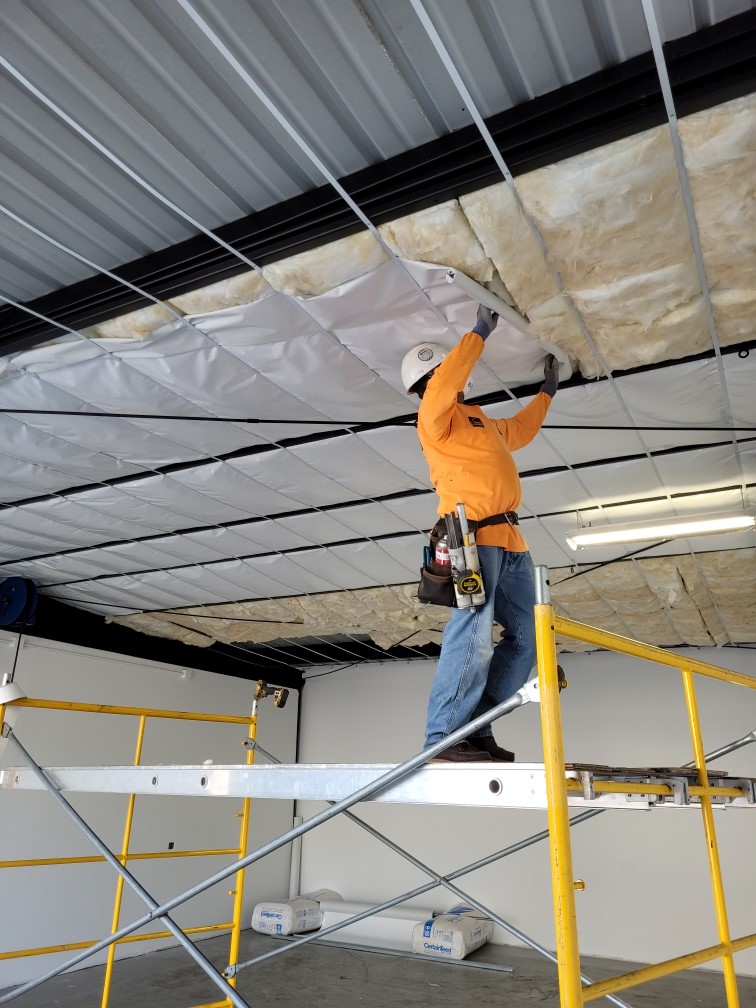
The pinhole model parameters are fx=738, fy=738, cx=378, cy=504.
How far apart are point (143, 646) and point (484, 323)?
8.66 meters

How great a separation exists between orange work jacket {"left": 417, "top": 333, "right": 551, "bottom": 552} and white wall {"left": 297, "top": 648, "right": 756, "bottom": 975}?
8.09m

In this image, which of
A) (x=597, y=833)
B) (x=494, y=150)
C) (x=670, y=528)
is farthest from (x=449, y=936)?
(x=494, y=150)

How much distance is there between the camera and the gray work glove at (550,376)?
12.8 ft

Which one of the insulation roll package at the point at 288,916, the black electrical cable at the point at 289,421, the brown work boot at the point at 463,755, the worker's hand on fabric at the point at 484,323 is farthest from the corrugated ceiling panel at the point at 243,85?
the insulation roll package at the point at 288,916

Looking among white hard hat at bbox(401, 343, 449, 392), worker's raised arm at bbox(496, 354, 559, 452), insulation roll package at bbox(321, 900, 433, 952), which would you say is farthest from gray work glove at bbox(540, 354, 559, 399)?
insulation roll package at bbox(321, 900, 433, 952)

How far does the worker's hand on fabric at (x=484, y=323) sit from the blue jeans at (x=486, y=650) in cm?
93

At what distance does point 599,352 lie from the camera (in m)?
3.89

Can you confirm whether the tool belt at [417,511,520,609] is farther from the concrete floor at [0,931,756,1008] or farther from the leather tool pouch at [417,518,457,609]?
the concrete floor at [0,931,756,1008]

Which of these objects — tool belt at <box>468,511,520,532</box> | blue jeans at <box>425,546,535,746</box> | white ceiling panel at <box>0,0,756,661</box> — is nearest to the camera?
white ceiling panel at <box>0,0,756,661</box>

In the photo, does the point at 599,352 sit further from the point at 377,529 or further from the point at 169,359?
the point at 377,529

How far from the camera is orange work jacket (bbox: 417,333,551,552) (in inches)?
124

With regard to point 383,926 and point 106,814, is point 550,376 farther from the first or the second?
point 383,926

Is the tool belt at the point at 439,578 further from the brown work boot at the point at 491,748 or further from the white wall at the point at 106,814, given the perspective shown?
the white wall at the point at 106,814

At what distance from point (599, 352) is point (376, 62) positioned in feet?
6.36
